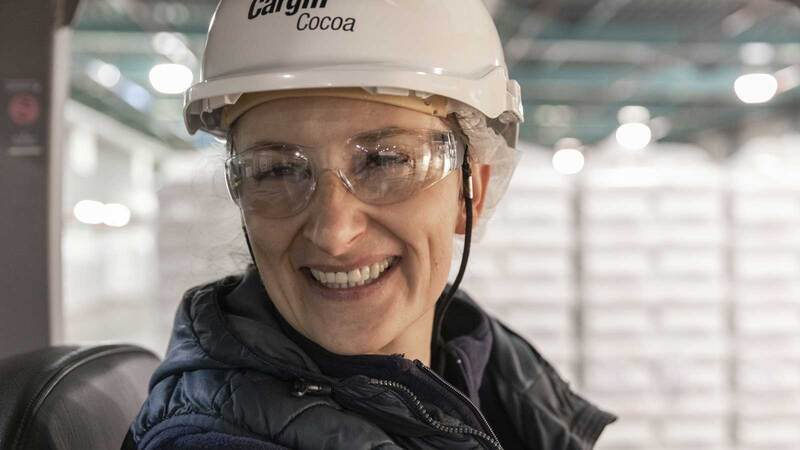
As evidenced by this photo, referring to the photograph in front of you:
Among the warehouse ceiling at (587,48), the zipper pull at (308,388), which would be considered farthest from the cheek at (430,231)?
the warehouse ceiling at (587,48)

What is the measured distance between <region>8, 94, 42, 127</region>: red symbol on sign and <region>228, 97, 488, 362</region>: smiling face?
119 cm

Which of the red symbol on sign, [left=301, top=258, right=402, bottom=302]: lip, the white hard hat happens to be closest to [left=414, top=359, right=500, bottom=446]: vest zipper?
[left=301, top=258, right=402, bottom=302]: lip

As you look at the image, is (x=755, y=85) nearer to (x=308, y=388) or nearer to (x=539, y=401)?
(x=539, y=401)

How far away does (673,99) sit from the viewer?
15.5 metres

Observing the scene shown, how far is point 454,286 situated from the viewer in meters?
1.75

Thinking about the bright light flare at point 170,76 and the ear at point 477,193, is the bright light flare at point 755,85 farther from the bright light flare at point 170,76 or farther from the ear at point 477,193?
the ear at point 477,193

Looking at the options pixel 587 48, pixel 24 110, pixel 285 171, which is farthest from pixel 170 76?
pixel 285 171

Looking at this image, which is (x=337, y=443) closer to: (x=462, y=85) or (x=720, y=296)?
(x=462, y=85)

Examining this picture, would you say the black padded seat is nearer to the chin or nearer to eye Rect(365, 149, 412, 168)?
the chin

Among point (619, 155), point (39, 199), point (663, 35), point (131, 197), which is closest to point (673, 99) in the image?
point (663, 35)

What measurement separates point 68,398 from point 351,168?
70cm

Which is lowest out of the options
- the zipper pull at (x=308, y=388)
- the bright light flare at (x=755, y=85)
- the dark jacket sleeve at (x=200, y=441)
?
the dark jacket sleeve at (x=200, y=441)

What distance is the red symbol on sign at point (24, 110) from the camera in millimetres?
2416

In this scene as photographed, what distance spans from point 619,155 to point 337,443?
198 inches
